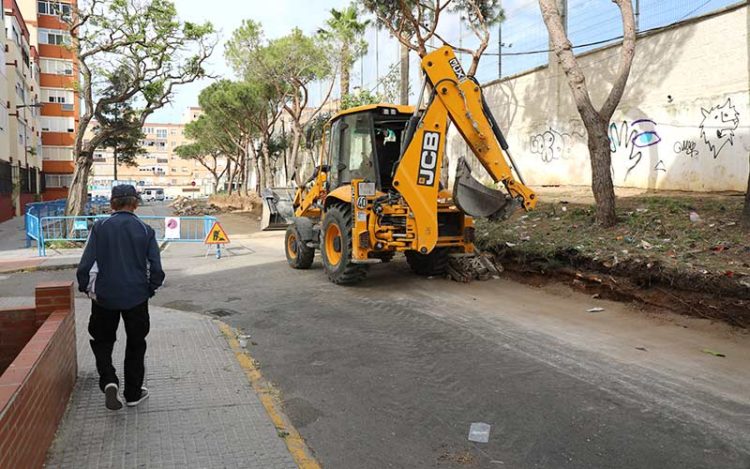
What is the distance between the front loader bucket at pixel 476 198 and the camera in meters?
8.59

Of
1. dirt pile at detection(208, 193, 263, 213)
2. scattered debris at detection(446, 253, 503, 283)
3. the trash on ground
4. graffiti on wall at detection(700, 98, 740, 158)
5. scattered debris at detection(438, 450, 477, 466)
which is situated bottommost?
scattered debris at detection(438, 450, 477, 466)

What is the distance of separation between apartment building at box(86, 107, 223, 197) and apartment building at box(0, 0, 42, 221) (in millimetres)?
71947

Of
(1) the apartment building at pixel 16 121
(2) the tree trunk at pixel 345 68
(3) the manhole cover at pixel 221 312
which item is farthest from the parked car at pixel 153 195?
(3) the manhole cover at pixel 221 312

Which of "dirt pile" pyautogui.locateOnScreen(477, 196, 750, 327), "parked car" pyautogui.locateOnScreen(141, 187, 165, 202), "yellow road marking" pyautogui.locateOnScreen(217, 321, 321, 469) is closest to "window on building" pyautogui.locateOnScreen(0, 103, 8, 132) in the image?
"dirt pile" pyautogui.locateOnScreen(477, 196, 750, 327)

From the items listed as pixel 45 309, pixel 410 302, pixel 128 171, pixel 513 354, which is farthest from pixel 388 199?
pixel 128 171

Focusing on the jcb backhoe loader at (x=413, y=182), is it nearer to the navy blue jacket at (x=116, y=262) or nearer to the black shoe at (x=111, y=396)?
the navy blue jacket at (x=116, y=262)

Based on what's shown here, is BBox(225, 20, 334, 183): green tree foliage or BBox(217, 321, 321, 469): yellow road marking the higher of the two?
BBox(225, 20, 334, 183): green tree foliage

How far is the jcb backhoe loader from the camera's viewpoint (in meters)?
8.66

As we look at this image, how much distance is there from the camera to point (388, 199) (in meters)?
9.33

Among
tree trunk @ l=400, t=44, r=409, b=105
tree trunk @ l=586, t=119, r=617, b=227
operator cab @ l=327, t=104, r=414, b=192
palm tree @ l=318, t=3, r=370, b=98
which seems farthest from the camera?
palm tree @ l=318, t=3, r=370, b=98

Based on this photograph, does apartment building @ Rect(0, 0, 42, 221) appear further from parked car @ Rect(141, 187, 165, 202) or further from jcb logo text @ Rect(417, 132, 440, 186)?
parked car @ Rect(141, 187, 165, 202)

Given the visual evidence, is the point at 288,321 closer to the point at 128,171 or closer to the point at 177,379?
the point at 177,379

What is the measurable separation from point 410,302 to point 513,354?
283 centimetres

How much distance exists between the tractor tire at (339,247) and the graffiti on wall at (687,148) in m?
8.52
